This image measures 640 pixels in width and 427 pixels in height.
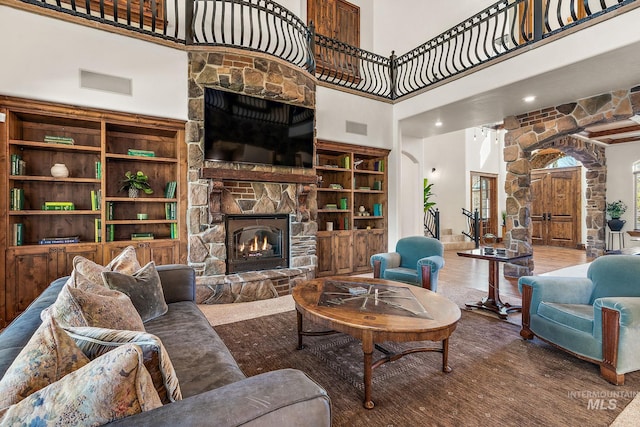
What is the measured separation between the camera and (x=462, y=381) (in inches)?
86.5

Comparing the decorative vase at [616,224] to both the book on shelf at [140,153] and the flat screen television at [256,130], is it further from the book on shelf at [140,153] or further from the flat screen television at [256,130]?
the book on shelf at [140,153]

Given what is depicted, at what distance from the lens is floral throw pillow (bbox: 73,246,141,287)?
198cm

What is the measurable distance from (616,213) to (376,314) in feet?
28.5

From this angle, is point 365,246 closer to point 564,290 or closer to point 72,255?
point 564,290

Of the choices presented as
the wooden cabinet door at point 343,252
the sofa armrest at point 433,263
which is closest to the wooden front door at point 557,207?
the wooden cabinet door at point 343,252

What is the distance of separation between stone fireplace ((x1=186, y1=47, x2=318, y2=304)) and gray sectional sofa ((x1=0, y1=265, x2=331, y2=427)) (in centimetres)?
227

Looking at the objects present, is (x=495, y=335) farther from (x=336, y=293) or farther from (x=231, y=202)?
(x=231, y=202)

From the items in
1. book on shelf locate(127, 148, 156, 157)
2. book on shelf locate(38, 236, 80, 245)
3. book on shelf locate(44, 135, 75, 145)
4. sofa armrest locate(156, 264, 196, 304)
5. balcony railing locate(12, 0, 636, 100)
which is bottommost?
sofa armrest locate(156, 264, 196, 304)

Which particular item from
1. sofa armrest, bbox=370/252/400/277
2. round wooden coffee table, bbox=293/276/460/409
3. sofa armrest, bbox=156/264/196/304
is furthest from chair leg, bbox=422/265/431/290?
sofa armrest, bbox=156/264/196/304

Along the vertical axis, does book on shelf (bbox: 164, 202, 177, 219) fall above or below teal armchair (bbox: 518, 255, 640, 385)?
above

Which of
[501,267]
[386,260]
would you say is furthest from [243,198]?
[501,267]

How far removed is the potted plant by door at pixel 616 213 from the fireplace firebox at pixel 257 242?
26.4ft

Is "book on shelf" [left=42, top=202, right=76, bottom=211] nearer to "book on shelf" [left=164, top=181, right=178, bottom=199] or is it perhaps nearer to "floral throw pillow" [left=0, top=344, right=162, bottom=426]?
"book on shelf" [left=164, top=181, right=178, bottom=199]

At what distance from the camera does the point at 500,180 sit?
35.2 feet
